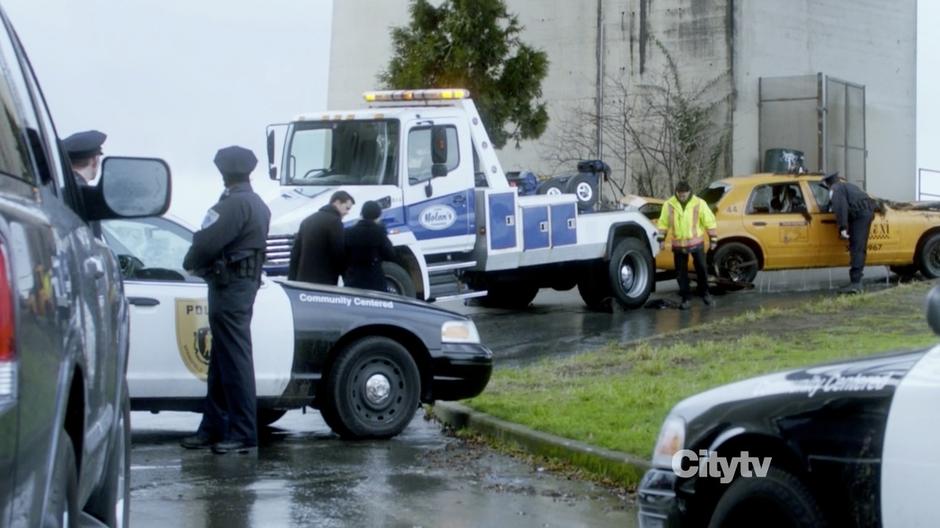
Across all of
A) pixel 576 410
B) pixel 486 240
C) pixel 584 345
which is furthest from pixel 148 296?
pixel 486 240

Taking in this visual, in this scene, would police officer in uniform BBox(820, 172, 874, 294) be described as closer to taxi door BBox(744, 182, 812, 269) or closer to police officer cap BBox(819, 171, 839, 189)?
police officer cap BBox(819, 171, 839, 189)

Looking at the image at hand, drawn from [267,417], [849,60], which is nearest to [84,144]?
[267,417]

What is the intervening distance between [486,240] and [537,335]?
1455 millimetres

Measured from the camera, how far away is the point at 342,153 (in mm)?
17688

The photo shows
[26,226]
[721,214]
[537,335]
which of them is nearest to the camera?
[26,226]

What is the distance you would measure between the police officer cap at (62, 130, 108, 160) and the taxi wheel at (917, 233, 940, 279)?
1730 cm

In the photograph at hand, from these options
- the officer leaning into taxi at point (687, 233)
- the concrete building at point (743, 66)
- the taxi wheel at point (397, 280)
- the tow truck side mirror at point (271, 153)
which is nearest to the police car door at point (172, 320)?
the taxi wheel at point (397, 280)

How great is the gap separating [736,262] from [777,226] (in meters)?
0.77

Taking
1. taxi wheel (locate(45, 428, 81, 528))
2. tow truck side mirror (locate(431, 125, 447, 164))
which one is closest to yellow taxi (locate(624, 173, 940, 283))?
tow truck side mirror (locate(431, 125, 447, 164))

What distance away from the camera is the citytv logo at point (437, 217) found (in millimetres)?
17531

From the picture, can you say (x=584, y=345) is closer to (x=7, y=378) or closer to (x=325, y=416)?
(x=325, y=416)

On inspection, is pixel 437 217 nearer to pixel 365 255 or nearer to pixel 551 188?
pixel 551 188

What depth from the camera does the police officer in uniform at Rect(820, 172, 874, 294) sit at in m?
20.5

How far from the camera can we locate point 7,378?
A: 2.87m
